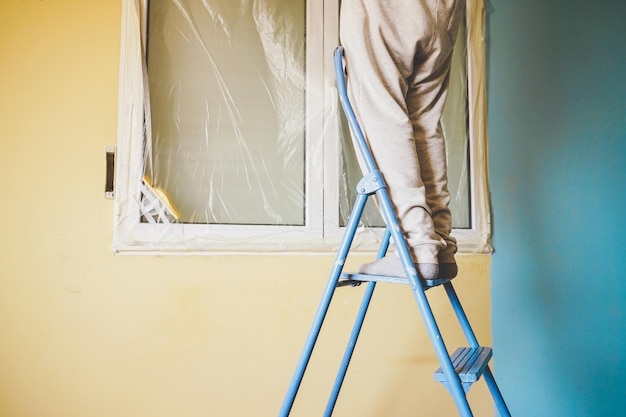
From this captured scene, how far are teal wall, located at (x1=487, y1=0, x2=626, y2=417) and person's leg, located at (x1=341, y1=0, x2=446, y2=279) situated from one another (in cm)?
78

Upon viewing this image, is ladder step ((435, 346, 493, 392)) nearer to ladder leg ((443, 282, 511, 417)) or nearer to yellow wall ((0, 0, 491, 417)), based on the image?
ladder leg ((443, 282, 511, 417))

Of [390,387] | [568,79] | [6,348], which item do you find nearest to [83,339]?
[6,348]

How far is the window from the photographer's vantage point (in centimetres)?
133

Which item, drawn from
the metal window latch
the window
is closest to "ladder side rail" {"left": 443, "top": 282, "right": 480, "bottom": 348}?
the window

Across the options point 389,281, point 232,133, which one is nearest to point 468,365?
point 389,281

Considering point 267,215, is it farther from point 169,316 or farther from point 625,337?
point 625,337

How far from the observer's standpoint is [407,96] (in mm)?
1032

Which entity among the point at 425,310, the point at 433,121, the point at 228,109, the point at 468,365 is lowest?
the point at 468,365

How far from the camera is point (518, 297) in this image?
1.55m

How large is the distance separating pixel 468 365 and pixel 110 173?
3.78ft

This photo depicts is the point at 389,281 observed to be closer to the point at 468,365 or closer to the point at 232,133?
the point at 468,365

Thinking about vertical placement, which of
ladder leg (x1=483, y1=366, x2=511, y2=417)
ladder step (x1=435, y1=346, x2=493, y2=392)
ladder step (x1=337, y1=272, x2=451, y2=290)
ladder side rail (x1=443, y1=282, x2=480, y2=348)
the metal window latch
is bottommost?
ladder leg (x1=483, y1=366, x2=511, y2=417)

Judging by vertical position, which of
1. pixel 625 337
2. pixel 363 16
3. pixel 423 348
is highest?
pixel 363 16

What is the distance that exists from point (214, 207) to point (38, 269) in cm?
55
